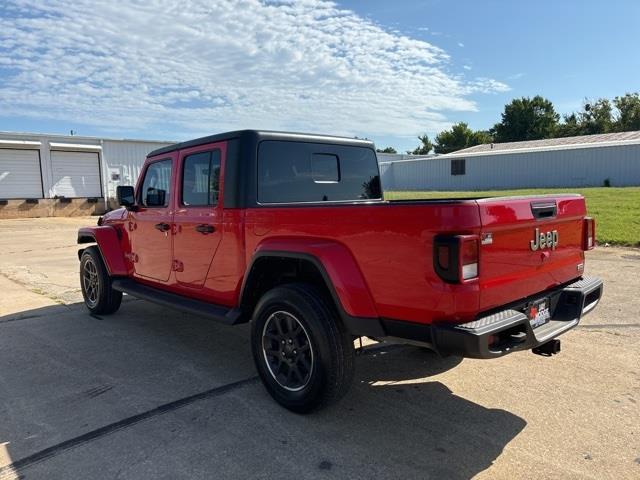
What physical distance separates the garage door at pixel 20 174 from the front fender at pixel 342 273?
26.5 metres

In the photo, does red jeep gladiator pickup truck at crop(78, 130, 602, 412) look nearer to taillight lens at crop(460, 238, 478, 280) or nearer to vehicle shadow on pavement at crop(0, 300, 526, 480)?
taillight lens at crop(460, 238, 478, 280)

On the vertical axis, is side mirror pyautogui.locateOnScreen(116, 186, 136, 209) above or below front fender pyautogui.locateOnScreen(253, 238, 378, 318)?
above

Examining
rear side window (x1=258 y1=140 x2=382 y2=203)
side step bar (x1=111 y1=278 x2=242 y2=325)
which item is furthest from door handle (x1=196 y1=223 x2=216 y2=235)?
side step bar (x1=111 y1=278 x2=242 y2=325)

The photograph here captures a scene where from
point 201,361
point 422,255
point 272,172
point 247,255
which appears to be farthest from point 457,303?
point 201,361

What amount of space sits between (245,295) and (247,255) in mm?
316

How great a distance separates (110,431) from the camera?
3367 millimetres

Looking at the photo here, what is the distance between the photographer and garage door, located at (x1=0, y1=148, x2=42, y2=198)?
2491 centimetres

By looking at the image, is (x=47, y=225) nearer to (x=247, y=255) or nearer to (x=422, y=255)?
(x=247, y=255)

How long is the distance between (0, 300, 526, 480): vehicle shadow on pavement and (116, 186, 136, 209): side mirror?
1.54m

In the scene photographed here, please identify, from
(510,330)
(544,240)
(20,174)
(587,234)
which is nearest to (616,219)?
(587,234)

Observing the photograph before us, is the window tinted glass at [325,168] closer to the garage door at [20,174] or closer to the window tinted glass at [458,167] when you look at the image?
the garage door at [20,174]

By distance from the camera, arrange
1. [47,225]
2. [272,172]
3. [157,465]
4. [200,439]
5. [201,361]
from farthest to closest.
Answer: [47,225] < [201,361] < [272,172] < [200,439] < [157,465]

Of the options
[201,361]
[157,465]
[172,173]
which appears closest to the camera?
[157,465]

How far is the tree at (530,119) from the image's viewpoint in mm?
70750
